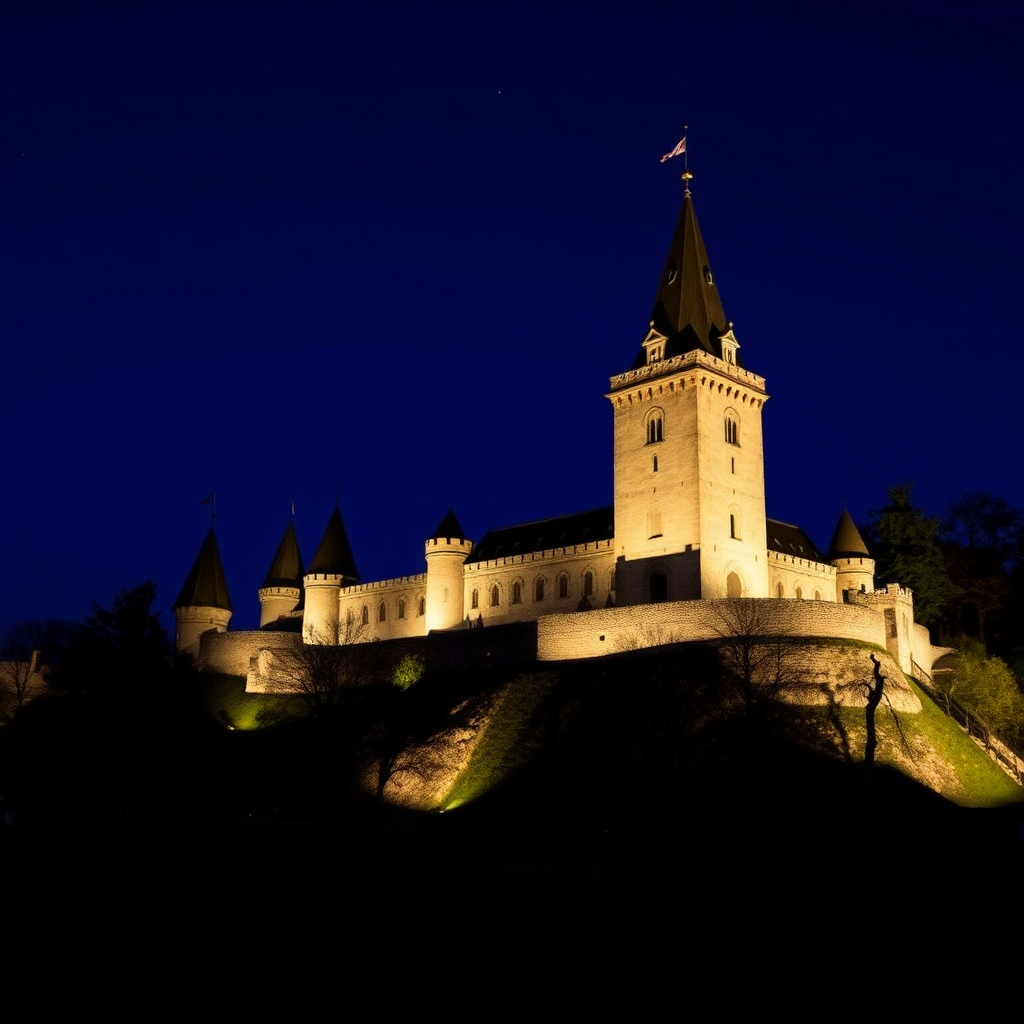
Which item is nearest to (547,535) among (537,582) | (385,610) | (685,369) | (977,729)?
(537,582)

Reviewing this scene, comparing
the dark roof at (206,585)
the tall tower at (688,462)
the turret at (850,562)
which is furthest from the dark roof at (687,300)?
the dark roof at (206,585)

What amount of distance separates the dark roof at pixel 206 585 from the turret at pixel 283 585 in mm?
6220

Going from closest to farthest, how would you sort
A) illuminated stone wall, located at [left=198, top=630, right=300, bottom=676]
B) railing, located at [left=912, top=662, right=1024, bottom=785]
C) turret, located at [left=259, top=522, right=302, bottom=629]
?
1. railing, located at [left=912, top=662, right=1024, bottom=785]
2. illuminated stone wall, located at [left=198, top=630, right=300, bottom=676]
3. turret, located at [left=259, top=522, right=302, bottom=629]

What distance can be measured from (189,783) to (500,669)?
17.5m

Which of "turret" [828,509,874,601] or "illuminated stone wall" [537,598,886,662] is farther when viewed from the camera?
"turret" [828,509,874,601]

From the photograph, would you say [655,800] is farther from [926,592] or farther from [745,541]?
[926,592]

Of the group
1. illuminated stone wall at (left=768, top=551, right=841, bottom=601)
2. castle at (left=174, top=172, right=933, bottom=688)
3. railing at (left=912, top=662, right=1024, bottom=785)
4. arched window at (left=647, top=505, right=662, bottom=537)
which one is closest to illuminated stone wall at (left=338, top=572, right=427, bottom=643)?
castle at (left=174, top=172, right=933, bottom=688)

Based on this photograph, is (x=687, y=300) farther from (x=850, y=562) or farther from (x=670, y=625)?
(x=670, y=625)

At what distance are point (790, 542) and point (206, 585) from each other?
43520 millimetres

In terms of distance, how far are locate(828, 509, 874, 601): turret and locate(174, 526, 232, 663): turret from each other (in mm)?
44210

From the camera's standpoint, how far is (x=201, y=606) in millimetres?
89500

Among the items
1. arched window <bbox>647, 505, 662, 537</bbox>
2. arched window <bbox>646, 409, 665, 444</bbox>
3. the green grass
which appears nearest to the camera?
arched window <bbox>647, 505, 662, 537</bbox>

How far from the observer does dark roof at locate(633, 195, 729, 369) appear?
74.4 m

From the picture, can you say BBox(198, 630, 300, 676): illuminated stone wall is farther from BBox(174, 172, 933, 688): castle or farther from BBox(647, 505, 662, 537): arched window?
BBox(647, 505, 662, 537): arched window
